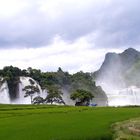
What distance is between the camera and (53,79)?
13512 centimetres

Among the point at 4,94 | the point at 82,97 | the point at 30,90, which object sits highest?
the point at 30,90

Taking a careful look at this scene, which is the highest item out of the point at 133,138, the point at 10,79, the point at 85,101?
the point at 10,79

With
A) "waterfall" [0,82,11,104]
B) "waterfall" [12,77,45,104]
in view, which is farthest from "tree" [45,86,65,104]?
"waterfall" [0,82,11,104]

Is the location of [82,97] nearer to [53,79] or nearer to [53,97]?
[53,97]

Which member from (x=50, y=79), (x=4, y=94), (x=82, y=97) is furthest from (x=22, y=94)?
(x=82, y=97)

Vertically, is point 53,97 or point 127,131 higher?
point 53,97

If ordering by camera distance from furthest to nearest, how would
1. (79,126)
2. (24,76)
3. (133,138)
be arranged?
(24,76)
(79,126)
(133,138)

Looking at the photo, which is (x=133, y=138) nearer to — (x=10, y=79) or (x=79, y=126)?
(x=79, y=126)

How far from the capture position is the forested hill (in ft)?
367

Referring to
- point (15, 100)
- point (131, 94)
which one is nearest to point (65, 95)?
point (15, 100)

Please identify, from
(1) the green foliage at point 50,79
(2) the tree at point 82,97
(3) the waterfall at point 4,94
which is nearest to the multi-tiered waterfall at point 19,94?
(3) the waterfall at point 4,94

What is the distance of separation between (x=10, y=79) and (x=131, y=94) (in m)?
67.8

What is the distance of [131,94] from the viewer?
535 feet

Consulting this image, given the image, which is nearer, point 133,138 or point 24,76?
point 133,138
